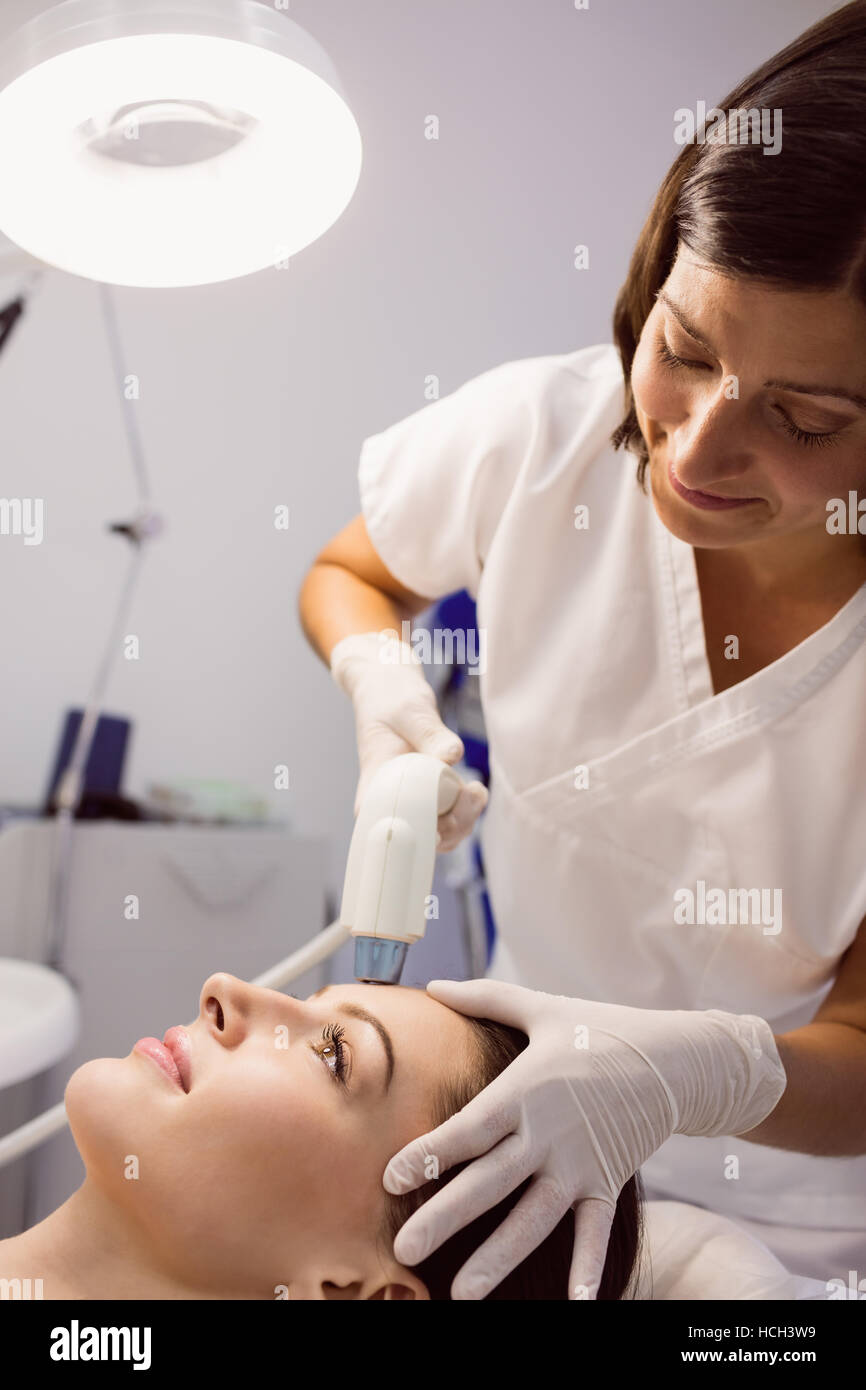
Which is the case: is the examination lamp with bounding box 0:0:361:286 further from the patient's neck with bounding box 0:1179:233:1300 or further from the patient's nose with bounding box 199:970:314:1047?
the patient's neck with bounding box 0:1179:233:1300

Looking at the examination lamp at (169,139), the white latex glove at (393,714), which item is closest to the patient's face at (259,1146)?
the white latex glove at (393,714)

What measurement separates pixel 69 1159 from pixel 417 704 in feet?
4.35

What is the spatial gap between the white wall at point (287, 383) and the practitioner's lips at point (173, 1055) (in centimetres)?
125

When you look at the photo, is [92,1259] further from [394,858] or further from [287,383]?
[287,383]

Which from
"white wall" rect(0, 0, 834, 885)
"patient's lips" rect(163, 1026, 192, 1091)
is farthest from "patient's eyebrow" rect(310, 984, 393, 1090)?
"white wall" rect(0, 0, 834, 885)

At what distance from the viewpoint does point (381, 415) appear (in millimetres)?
2125

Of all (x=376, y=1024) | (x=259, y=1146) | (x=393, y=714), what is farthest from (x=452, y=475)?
(x=259, y=1146)

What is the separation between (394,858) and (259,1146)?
26 centimetres

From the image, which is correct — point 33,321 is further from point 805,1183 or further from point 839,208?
point 805,1183

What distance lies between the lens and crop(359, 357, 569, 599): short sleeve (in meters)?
1.20

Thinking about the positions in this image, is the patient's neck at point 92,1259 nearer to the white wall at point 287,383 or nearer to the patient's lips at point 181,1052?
the patient's lips at point 181,1052

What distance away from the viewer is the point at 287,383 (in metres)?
2.14

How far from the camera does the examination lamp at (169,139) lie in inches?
25.7
